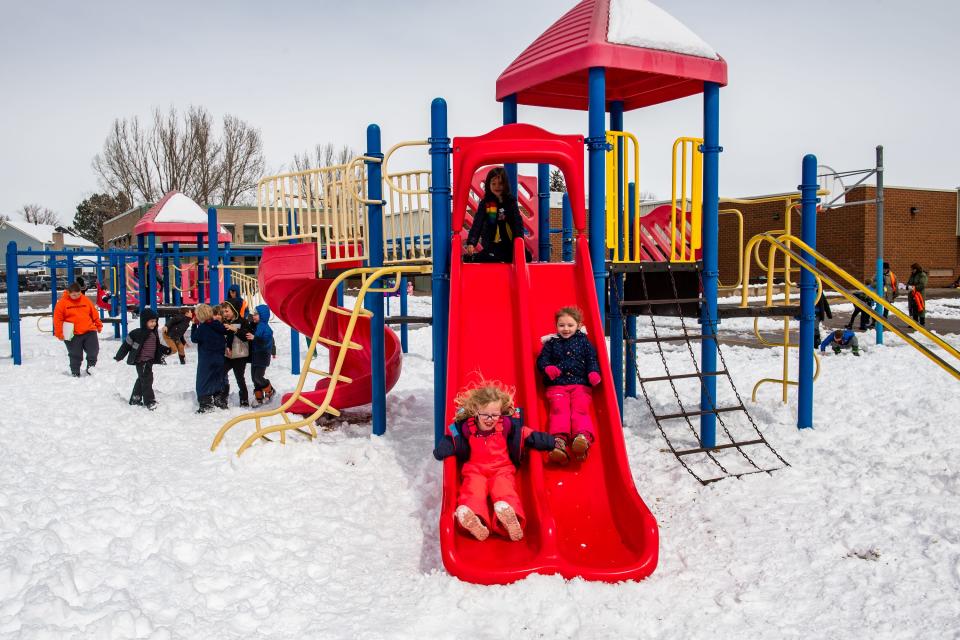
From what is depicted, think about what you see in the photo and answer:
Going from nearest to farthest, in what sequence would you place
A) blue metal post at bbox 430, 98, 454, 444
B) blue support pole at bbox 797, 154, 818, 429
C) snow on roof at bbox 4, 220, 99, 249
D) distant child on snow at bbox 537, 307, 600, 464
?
distant child on snow at bbox 537, 307, 600, 464 → blue metal post at bbox 430, 98, 454, 444 → blue support pole at bbox 797, 154, 818, 429 → snow on roof at bbox 4, 220, 99, 249

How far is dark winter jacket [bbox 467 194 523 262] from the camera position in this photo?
7.72 metres

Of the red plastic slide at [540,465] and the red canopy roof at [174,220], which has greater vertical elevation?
the red canopy roof at [174,220]

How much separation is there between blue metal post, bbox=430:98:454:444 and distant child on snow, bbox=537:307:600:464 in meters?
1.14

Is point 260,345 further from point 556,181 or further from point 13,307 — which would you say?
point 556,181

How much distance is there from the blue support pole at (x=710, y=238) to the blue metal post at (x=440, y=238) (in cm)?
252

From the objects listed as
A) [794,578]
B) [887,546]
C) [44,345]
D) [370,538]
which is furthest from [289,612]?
[44,345]

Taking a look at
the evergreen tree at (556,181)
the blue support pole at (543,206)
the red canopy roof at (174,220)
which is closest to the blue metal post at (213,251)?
the red canopy roof at (174,220)

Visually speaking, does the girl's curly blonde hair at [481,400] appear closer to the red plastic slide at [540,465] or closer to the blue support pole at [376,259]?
the red plastic slide at [540,465]

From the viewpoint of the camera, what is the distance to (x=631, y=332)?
893 centimetres

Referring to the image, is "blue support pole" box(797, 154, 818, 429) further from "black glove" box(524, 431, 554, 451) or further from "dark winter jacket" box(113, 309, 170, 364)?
"dark winter jacket" box(113, 309, 170, 364)

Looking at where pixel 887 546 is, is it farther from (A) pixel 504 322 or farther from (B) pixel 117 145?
(B) pixel 117 145

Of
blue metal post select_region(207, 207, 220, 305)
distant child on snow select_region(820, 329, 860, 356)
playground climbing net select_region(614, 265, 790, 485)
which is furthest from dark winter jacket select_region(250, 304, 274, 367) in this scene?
distant child on snow select_region(820, 329, 860, 356)

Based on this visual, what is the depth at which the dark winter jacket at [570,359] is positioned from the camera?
581 centimetres

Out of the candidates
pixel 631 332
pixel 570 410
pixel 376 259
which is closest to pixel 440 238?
pixel 376 259
